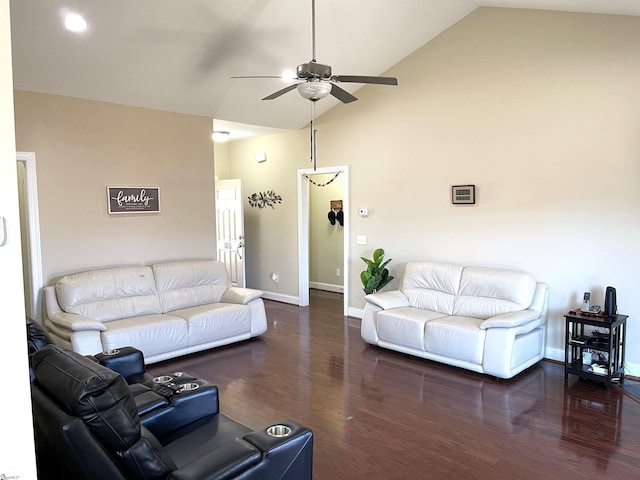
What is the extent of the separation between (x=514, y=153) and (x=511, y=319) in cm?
184

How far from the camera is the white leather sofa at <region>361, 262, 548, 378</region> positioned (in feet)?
13.5

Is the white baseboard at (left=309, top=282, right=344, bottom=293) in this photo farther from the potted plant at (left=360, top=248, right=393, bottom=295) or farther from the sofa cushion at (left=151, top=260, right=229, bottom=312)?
the sofa cushion at (left=151, top=260, right=229, bottom=312)

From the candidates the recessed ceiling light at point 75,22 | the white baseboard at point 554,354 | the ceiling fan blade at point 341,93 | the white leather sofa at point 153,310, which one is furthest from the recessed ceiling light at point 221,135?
the white baseboard at point 554,354

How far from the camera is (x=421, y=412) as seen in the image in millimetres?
3508

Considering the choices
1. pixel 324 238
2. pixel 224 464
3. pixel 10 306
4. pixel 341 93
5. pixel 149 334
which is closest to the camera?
pixel 10 306

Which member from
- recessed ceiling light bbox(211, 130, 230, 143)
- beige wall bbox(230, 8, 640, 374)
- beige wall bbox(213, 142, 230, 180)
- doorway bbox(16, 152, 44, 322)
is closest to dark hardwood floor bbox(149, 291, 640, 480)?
beige wall bbox(230, 8, 640, 374)

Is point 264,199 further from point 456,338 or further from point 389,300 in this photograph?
point 456,338

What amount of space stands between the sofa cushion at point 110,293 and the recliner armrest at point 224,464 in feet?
10.8

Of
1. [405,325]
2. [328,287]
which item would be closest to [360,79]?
[405,325]

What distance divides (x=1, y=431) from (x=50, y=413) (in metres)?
0.21

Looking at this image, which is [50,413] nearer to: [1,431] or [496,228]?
[1,431]

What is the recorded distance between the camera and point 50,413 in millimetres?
1628

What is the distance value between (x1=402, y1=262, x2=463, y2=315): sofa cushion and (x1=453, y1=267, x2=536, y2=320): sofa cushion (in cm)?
9

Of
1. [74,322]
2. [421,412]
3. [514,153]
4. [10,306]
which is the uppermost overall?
[514,153]
